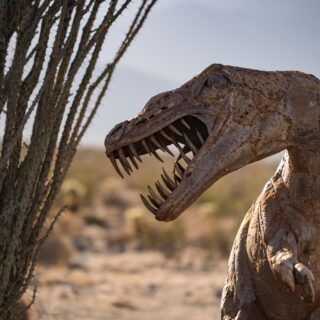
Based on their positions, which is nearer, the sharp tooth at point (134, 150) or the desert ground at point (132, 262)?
the sharp tooth at point (134, 150)

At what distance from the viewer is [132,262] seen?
15.3 m

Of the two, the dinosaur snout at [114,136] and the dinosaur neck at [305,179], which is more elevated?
the dinosaur snout at [114,136]

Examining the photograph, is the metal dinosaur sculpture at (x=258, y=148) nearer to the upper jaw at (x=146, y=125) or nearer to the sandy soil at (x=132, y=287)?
the upper jaw at (x=146, y=125)

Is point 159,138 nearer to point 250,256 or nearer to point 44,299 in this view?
point 250,256

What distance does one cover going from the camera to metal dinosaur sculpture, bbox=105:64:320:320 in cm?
359

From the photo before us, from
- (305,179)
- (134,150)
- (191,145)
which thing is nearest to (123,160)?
(134,150)

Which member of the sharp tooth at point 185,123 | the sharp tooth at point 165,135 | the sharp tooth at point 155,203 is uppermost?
the sharp tooth at point 185,123

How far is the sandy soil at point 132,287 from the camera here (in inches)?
431

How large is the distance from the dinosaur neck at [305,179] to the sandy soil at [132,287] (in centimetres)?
463

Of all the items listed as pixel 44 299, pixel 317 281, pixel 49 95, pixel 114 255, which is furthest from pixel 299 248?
pixel 114 255

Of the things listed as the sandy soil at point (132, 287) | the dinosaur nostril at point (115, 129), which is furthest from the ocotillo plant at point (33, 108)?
the sandy soil at point (132, 287)

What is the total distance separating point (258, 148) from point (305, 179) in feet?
1.12

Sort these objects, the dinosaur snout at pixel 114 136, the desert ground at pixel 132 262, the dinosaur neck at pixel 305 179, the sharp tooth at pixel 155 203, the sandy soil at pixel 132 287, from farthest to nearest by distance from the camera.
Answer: the desert ground at pixel 132 262 < the sandy soil at pixel 132 287 < the dinosaur neck at pixel 305 179 < the dinosaur snout at pixel 114 136 < the sharp tooth at pixel 155 203

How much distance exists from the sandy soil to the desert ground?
0.01 m
